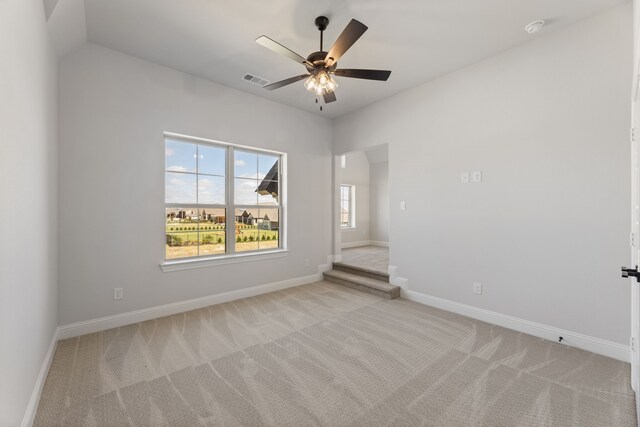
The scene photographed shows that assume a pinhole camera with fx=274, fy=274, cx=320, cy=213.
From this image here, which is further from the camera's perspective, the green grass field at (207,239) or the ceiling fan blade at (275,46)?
the green grass field at (207,239)

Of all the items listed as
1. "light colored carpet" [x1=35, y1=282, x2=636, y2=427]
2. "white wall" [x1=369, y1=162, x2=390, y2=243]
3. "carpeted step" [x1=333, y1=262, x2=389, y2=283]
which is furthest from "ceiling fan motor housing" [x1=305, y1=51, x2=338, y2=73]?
"white wall" [x1=369, y1=162, x2=390, y2=243]

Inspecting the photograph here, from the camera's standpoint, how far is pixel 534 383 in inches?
81.6

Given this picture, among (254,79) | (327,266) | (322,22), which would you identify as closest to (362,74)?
(322,22)

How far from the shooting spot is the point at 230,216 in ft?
13.3

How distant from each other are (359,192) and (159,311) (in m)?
6.25

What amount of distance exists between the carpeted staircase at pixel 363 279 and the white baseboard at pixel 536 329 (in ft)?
1.50

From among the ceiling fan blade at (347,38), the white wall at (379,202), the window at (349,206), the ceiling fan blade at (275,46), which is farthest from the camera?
the white wall at (379,202)

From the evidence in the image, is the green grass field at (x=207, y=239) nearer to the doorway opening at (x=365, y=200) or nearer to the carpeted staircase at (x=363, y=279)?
the carpeted staircase at (x=363, y=279)

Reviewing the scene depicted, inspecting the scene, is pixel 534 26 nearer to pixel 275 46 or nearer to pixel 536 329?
pixel 275 46

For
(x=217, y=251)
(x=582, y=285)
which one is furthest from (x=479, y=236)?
(x=217, y=251)

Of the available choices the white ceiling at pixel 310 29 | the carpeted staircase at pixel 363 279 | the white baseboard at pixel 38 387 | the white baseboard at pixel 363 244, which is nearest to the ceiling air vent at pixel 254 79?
the white ceiling at pixel 310 29

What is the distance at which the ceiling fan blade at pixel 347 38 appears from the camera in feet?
6.24

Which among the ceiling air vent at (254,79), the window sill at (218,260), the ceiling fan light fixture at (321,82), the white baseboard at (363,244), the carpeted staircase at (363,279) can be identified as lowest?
A: the carpeted staircase at (363,279)

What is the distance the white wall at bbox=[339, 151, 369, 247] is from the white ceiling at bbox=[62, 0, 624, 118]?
4.56 m
